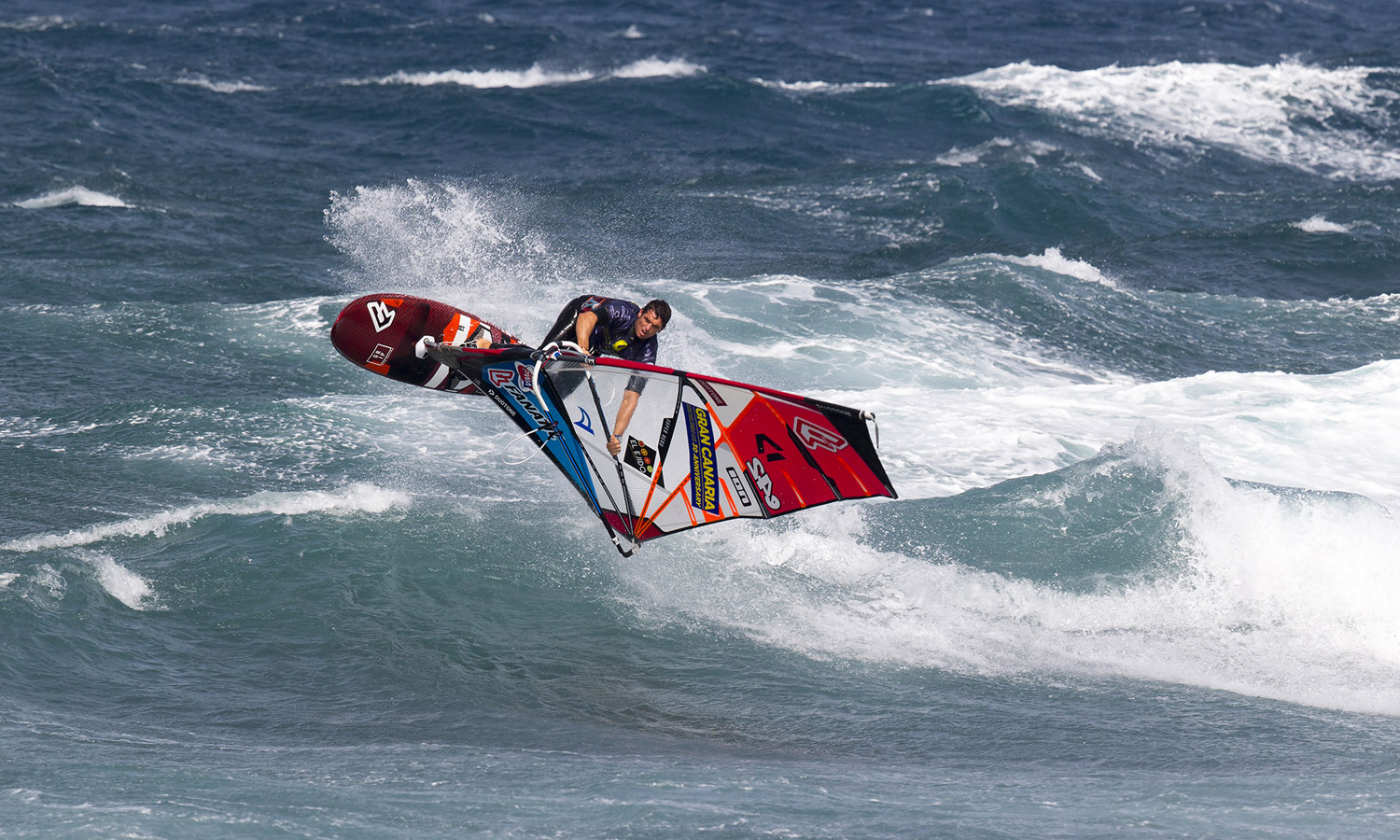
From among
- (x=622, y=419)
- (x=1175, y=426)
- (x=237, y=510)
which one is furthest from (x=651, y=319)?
(x=1175, y=426)

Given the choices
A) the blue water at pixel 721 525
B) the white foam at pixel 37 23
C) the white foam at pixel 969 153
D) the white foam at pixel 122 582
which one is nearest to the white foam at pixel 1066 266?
the blue water at pixel 721 525

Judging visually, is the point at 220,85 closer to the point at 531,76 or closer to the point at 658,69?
the point at 531,76

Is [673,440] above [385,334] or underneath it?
underneath

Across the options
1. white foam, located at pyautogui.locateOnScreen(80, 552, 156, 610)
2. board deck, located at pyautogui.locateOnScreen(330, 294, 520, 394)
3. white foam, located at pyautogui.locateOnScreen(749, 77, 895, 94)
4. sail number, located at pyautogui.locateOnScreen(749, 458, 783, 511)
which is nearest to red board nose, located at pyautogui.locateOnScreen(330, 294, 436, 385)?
board deck, located at pyautogui.locateOnScreen(330, 294, 520, 394)

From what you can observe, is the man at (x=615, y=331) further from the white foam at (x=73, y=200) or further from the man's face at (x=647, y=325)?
the white foam at (x=73, y=200)

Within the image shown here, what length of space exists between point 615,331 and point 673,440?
38.4 inches

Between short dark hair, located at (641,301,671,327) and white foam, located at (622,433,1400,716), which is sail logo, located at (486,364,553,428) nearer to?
short dark hair, located at (641,301,671,327)

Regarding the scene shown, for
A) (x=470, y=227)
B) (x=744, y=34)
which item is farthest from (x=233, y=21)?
(x=470, y=227)

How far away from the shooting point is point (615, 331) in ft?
30.9

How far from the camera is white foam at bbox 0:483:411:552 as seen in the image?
34.2ft

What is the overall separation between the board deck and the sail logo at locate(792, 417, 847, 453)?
9.22ft

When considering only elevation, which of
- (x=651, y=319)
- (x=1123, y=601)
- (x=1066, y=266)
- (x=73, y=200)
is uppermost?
(x=651, y=319)

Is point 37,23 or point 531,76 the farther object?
point 37,23

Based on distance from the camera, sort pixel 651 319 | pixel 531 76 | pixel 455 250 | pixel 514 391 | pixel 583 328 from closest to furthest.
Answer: pixel 651 319 → pixel 583 328 → pixel 514 391 → pixel 455 250 → pixel 531 76
